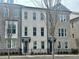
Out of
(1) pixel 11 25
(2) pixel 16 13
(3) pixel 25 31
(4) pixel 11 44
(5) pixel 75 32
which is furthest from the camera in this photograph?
(5) pixel 75 32

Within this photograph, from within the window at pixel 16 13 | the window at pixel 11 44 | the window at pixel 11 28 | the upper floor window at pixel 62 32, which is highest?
the window at pixel 16 13

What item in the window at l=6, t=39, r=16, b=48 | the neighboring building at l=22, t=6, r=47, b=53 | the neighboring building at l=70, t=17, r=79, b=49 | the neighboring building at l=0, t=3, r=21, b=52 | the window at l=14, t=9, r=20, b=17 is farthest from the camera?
the neighboring building at l=70, t=17, r=79, b=49

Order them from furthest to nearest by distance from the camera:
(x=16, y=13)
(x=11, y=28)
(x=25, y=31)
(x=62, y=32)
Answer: (x=62, y=32) → (x=25, y=31) → (x=16, y=13) → (x=11, y=28)

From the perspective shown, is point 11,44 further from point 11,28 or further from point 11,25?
point 11,25

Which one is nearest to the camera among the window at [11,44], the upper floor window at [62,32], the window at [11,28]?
the window at [11,28]

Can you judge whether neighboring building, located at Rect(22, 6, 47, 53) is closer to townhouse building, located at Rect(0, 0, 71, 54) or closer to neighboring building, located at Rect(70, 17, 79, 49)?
townhouse building, located at Rect(0, 0, 71, 54)

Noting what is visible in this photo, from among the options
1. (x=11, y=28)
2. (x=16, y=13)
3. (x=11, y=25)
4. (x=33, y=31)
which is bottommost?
(x=33, y=31)

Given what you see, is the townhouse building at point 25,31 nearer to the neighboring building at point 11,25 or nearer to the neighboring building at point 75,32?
the neighboring building at point 11,25

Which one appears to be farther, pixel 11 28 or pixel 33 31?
pixel 33 31

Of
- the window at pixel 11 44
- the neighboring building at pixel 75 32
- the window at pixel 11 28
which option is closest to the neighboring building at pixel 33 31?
the window at pixel 11 44

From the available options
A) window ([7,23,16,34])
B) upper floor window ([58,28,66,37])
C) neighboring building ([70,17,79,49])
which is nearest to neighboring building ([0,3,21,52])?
window ([7,23,16,34])

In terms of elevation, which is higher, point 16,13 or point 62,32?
point 16,13

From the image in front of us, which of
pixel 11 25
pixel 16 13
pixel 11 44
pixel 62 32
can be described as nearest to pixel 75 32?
pixel 62 32

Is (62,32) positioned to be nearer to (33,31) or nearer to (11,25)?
(33,31)
